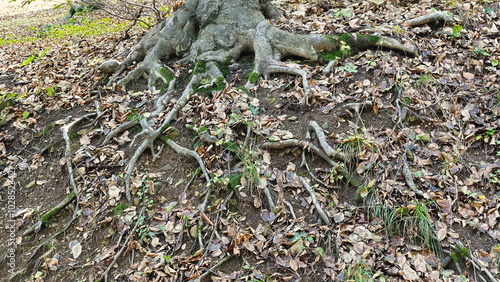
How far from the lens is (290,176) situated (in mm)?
4379

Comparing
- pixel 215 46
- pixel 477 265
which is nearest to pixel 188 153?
pixel 215 46

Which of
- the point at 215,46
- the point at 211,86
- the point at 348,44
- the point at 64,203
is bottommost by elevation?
the point at 64,203

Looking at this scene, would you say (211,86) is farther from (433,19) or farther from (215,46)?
(433,19)

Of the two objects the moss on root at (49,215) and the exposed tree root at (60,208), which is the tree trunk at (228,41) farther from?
the moss on root at (49,215)

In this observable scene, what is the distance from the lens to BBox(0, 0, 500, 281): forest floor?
3.71 metres

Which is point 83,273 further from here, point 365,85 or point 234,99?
point 365,85

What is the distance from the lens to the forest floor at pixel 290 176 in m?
3.71

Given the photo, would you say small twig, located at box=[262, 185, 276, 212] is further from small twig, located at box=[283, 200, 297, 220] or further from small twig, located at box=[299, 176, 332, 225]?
small twig, located at box=[299, 176, 332, 225]

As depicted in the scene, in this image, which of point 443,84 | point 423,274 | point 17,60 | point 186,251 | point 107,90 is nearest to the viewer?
point 423,274

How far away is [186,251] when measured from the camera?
13.0 ft

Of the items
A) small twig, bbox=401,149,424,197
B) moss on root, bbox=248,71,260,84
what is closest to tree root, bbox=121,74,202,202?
moss on root, bbox=248,71,260,84

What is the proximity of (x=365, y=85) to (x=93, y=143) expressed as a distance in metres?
4.09

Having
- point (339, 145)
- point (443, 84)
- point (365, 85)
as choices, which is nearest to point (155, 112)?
point (339, 145)

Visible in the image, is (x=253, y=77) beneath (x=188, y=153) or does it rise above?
above
